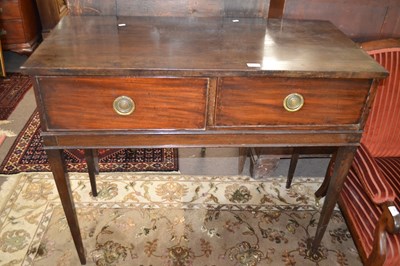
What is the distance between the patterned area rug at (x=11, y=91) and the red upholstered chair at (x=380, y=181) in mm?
2614

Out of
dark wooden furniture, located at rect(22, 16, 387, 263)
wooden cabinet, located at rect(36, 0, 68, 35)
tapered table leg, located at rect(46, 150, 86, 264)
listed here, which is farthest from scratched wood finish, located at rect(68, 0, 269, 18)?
wooden cabinet, located at rect(36, 0, 68, 35)

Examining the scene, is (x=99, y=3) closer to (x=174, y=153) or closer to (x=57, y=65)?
(x=57, y=65)

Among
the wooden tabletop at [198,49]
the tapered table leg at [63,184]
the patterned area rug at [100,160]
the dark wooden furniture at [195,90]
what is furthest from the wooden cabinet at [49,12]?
the tapered table leg at [63,184]

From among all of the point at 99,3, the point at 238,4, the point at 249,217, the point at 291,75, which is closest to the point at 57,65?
the point at 99,3

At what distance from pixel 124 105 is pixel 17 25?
279cm

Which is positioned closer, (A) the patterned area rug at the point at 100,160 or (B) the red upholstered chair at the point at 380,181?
(B) the red upholstered chair at the point at 380,181

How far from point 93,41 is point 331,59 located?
85 cm

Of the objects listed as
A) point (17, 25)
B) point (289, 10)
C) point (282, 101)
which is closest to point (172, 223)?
point (282, 101)

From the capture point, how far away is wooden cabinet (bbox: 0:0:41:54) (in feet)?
10.5

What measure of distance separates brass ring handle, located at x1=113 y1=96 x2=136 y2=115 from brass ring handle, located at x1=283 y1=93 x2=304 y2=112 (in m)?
0.52

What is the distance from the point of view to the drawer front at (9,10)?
316cm

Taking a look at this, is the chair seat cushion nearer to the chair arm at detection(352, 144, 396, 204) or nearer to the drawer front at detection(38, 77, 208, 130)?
the chair arm at detection(352, 144, 396, 204)

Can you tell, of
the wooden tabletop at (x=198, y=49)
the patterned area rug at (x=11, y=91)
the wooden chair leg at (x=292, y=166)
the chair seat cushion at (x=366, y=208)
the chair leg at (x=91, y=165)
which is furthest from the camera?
the patterned area rug at (x=11, y=91)

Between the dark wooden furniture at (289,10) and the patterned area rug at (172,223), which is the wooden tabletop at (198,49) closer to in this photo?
the dark wooden furniture at (289,10)
